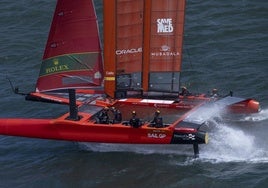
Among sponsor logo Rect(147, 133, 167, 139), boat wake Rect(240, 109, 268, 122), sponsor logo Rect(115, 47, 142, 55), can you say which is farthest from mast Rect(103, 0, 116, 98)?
boat wake Rect(240, 109, 268, 122)

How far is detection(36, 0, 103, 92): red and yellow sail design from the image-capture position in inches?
1236

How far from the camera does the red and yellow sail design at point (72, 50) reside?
31391 mm

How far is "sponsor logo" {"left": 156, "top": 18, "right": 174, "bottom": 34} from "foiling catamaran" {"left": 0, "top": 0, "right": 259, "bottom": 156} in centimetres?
5

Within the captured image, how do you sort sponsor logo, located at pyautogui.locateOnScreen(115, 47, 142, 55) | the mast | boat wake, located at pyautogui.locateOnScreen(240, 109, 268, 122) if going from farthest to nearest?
boat wake, located at pyautogui.locateOnScreen(240, 109, 268, 122) < sponsor logo, located at pyautogui.locateOnScreen(115, 47, 142, 55) < the mast

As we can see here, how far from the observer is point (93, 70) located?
32.2 m

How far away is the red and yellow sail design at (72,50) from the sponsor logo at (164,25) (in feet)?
Result: 14.2

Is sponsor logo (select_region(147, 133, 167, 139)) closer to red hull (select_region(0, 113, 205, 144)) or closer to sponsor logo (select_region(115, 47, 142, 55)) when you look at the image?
red hull (select_region(0, 113, 205, 144))

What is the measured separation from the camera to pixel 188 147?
107 ft

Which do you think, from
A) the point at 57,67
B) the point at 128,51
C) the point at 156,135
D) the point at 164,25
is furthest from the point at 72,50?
the point at 156,135

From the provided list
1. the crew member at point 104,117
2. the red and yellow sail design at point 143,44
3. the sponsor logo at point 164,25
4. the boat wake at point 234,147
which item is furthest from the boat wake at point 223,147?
the sponsor logo at point 164,25

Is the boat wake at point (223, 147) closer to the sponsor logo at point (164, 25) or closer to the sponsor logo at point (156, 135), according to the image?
the sponsor logo at point (156, 135)

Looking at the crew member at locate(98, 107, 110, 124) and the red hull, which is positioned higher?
the crew member at locate(98, 107, 110, 124)

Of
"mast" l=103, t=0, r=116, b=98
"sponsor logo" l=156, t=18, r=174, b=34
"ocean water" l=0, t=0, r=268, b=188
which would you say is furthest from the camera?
"sponsor logo" l=156, t=18, r=174, b=34

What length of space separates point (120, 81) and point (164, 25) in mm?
3942
